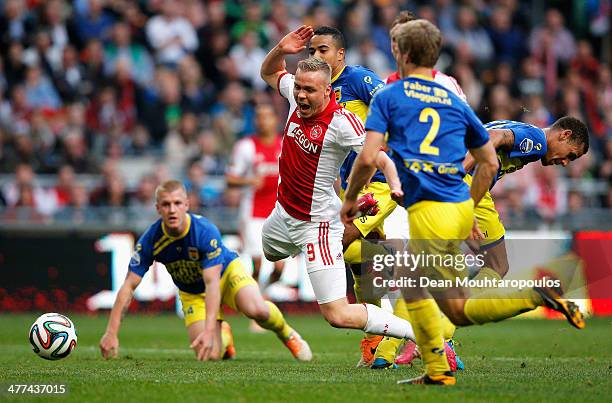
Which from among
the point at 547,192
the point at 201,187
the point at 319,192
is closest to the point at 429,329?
the point at 319,192

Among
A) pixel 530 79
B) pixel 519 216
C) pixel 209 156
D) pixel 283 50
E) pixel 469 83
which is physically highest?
pixel 530 79

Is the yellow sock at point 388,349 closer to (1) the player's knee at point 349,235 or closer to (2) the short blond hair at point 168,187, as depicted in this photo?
(1) the player's knee at point 349,235

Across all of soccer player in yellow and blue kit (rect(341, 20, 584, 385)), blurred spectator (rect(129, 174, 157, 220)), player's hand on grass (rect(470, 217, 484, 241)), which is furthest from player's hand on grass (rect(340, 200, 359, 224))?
blurred spectator (rect(129, 174, 157, 220))

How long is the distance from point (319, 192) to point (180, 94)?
10109 mm

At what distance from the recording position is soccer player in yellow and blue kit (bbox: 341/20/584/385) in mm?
6691

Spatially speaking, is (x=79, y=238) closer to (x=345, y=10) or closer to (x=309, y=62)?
(x=345, y=10)

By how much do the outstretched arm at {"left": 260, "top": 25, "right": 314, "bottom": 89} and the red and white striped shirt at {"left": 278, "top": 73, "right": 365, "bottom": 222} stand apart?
50 centimetres

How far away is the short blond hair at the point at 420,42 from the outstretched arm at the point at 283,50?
2045 millimetres

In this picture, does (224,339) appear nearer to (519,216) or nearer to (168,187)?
(168,187)

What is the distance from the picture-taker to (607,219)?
56.0ft

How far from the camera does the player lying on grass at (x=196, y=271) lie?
9227 mm

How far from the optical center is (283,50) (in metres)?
8.79

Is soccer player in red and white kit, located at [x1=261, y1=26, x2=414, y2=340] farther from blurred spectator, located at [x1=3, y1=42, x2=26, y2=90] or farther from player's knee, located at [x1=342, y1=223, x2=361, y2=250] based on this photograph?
blurred spectator, located at [x1=3, y1=42, x2=26, y2=90]

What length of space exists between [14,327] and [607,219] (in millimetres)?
9458
